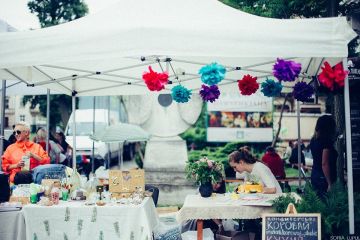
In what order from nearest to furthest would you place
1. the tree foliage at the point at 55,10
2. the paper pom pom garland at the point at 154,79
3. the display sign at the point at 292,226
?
the display sign at the point at 292,226 → the paper pom pom garland at the point at 154,79 → the tree foliage at the point at 55,10

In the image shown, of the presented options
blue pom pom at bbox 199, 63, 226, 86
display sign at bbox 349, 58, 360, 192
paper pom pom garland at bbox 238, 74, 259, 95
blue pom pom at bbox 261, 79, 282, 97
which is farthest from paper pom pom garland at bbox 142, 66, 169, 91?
display sign at bbox 349, 58, 360, 192

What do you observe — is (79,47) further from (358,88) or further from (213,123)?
(213,123)

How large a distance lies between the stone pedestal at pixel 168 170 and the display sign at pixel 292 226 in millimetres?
4802

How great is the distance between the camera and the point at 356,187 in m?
5.81

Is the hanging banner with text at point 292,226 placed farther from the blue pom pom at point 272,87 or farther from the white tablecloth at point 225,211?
the blue pom pom at point 272,87

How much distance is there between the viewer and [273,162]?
8227 millimetres

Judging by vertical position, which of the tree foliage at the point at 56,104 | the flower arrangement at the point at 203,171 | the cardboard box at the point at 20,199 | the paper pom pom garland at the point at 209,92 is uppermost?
the tree foliage at the point at 56,104

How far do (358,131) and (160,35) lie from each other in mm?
3630

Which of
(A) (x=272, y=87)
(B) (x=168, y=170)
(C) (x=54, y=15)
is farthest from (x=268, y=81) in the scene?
(C) (x=54, y=15)

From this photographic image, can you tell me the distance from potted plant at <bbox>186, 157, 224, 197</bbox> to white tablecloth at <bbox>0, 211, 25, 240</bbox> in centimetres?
192

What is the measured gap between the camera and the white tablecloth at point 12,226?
4105mm

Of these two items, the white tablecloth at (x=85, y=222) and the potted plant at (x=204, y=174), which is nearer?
the white tablecloth at (x=85, y=222)

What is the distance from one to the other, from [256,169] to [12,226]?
114 inches

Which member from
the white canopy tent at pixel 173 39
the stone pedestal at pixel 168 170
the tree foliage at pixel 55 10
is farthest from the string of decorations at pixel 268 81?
the tree foliage at pixel 55 10
